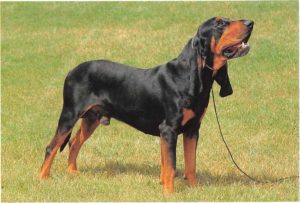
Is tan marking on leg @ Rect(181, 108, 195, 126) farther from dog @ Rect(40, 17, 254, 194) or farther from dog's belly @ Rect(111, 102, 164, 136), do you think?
dog's belly @ Rect(111, 102, 164, 136)

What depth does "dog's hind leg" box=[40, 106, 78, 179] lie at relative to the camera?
8469 mm

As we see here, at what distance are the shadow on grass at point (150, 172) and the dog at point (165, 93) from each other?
46 cm

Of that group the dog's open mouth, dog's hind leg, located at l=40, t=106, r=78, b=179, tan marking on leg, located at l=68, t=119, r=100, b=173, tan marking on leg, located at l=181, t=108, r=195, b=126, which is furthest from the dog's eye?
tan marking on leg, located at l=68, t=119, r=100, b=173

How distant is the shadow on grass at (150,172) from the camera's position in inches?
337

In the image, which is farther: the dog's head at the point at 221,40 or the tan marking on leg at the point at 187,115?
the tan marking on leg at the point at 187,115

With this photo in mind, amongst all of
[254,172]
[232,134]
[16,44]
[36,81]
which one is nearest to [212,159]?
[254,172]

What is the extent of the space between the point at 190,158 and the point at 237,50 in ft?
5.68

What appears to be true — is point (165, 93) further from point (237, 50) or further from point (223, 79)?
point (237, 50)

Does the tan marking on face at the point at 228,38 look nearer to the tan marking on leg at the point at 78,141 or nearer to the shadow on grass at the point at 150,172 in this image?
the shadow on grass at the point at 150,172

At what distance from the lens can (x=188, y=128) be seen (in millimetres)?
7762

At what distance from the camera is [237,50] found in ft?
23.6

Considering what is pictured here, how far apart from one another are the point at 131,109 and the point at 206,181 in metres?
1.54

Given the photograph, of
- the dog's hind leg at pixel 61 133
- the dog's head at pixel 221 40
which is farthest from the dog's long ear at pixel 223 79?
the dog's hind leg at pixel 61 133

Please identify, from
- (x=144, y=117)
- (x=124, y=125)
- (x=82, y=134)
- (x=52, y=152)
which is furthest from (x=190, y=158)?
(x=124, y=125)
